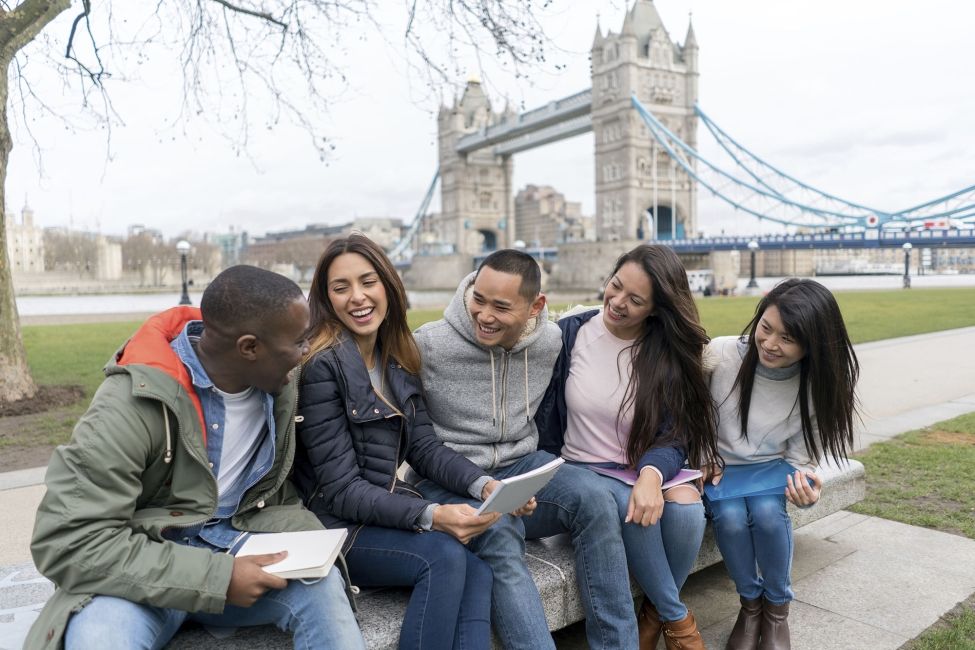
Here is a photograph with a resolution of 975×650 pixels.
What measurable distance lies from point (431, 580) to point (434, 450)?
494 mm

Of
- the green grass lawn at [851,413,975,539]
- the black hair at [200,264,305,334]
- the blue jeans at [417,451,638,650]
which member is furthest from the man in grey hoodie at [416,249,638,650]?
the green grass lawn at [851,413,975,539]

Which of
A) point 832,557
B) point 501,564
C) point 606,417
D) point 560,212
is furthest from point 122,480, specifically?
point 560,212

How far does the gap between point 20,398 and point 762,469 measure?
6.62m

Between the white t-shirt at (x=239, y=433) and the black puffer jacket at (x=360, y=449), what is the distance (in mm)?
144

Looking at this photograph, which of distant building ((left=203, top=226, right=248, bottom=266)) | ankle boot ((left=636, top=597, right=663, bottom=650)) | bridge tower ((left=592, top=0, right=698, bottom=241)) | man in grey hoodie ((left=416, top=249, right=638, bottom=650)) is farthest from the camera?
distant building ((left=203, top=226, right=248, bottom=266))

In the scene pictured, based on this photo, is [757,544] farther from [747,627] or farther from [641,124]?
[641,124]

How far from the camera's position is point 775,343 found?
2.48m

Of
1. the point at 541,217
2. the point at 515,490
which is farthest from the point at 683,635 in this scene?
the point at 541,217

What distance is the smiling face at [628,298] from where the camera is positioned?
255 cm

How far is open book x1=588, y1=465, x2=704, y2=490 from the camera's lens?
2.34 meters

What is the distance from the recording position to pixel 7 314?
21.4 ft

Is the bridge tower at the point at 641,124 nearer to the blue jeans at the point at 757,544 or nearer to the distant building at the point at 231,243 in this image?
the blue jeans at the point at 757,544

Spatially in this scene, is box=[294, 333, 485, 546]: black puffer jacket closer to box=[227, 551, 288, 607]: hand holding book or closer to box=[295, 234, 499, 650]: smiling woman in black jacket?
box=[295, 234, 499, 650]: smiling woman in black jacket

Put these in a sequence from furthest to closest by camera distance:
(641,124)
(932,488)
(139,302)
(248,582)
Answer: (641,124) < (139,302) < (932,488) < (248,582)
